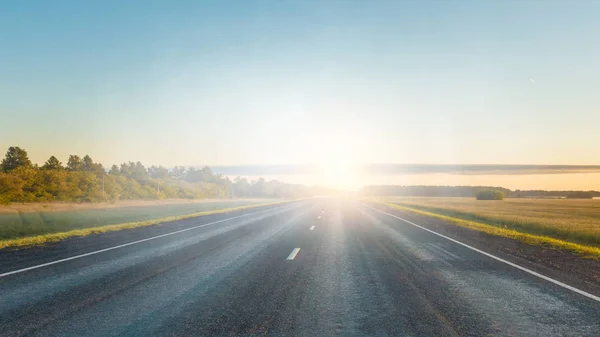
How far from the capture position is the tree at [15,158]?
79.6 metres

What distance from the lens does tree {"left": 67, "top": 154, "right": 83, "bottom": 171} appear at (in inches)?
3795

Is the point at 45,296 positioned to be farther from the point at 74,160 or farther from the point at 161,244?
the point at 74,160

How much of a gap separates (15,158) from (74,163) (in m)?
17.0

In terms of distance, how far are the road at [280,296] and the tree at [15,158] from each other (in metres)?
87.0

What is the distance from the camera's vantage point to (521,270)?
8109 mm

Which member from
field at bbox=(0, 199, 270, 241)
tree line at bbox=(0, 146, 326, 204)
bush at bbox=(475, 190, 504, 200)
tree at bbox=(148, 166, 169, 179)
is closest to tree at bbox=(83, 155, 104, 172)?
tree line at bbox=(0, 146, 326, 204)

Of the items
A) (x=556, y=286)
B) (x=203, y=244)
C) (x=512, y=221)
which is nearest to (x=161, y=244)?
(x=203, y=244)

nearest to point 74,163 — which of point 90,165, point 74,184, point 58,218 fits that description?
point 90,165

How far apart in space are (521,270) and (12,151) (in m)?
98.8

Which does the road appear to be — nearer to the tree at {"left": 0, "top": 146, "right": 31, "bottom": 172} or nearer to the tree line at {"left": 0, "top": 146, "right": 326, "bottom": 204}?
the tree line at {"left": 0, "top": 146, "right": 326, "bottom": 204}

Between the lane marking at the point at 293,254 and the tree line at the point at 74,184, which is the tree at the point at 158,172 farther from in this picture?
the lane marking at the point at 293,254

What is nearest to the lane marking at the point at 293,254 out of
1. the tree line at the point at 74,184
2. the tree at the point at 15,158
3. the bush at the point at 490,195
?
the tree line at the point at 74,184

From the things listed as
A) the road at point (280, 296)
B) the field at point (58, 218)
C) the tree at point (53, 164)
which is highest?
the tree at point (53, 164)

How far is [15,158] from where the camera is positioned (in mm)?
80562
